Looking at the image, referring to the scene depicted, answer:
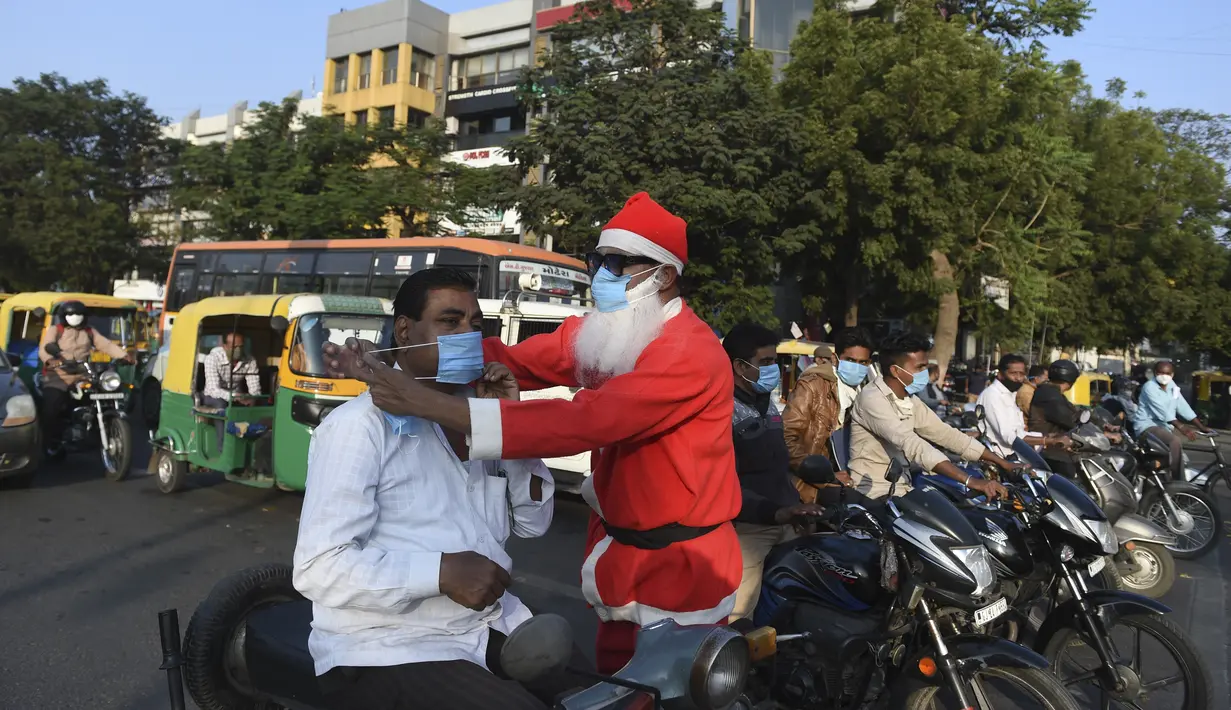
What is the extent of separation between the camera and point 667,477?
2594 mm

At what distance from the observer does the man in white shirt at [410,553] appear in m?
1.96

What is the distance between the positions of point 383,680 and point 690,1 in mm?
17010

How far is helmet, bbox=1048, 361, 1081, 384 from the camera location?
7855 mm

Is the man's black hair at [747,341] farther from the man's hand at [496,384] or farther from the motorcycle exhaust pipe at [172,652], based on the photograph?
the motorcycle exhaust pipe at [172,652]

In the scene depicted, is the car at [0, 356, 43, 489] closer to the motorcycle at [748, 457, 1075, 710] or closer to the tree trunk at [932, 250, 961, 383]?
the motorcycle at [748, 457, 1075, 710]

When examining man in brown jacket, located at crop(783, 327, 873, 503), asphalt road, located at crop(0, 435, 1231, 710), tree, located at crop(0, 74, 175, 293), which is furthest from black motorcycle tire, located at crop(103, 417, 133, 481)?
tree, located at crop(0, 74, 175, 293)

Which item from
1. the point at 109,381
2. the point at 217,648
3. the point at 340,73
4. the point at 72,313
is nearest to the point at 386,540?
the point at 217,648

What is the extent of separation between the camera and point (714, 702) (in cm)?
185

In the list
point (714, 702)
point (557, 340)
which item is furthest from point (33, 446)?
point (714, 702)

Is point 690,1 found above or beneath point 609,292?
above

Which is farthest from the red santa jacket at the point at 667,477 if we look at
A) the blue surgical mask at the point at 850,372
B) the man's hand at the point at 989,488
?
the blue surgical mask at the point at 850,372

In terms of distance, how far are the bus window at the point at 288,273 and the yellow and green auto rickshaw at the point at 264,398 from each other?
857 cm

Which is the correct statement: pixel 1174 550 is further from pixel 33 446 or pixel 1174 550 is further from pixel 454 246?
pixel 454 246

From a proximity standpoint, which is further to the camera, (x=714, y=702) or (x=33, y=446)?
(x=33, y=446)
